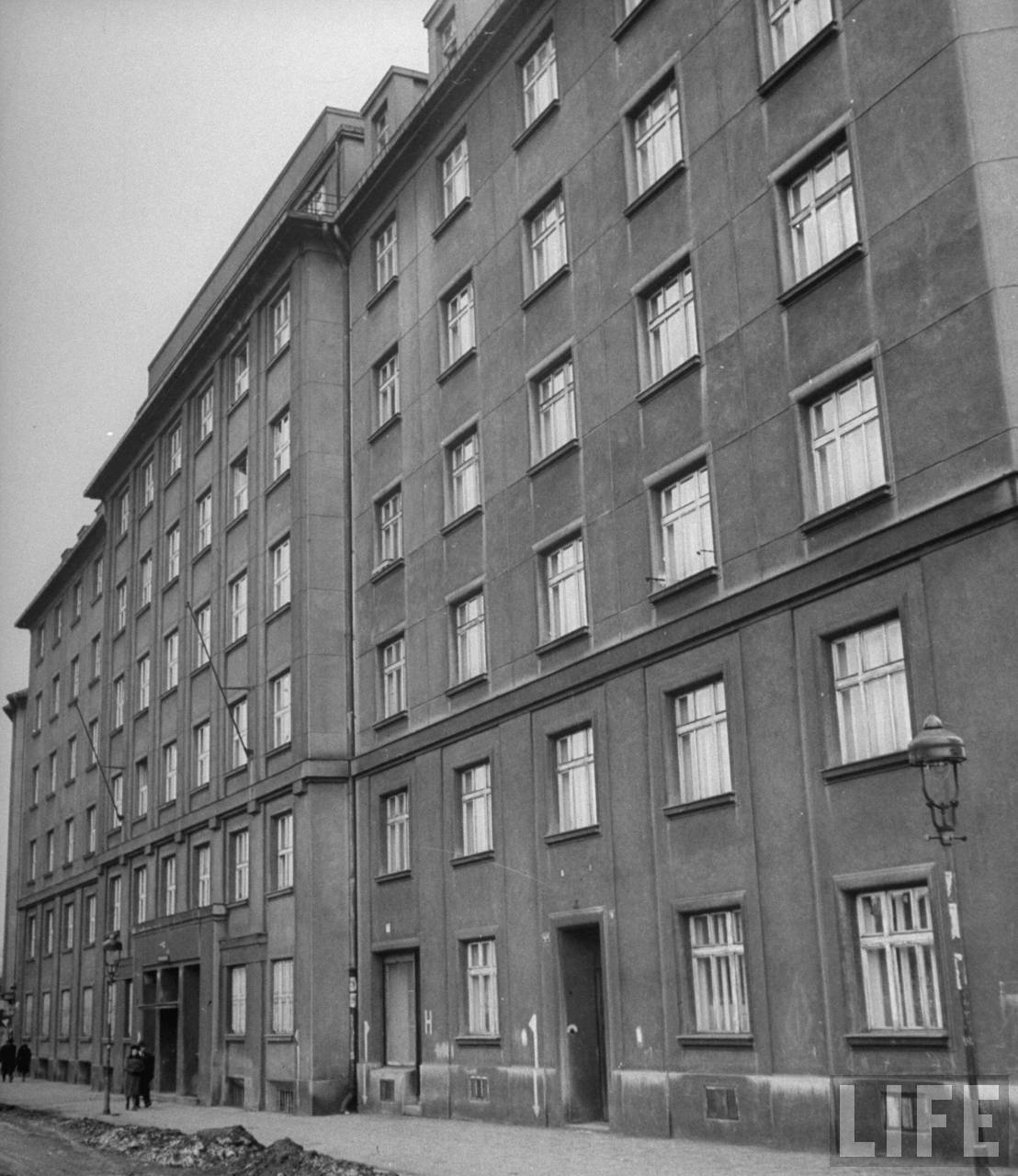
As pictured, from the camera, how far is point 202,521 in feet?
143

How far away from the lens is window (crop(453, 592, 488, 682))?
92.6 feet

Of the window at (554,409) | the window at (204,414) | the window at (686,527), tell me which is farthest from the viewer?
the window at (204,414)

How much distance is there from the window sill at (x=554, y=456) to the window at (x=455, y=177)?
6839 millimetres

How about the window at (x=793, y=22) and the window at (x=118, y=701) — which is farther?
the window at (x=118, y=701)

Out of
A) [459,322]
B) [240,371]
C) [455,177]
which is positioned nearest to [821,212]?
[459,322]

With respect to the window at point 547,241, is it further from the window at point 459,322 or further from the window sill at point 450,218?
the window sill at point 450,218

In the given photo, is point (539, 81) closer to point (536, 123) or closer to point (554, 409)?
point (536, 123)

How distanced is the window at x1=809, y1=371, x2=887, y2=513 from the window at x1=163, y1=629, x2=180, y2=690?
2847 cm

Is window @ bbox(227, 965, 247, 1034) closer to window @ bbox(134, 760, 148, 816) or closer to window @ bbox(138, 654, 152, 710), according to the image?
window @ bbox(134, 760, 148, 816)

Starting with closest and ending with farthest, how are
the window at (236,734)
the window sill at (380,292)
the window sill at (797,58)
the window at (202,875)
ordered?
the window sill at (797,58), the window sill at (380,292), the window at (236,734), the window at (202,875)

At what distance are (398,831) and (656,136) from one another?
1471cm

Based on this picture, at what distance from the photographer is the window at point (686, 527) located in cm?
2186

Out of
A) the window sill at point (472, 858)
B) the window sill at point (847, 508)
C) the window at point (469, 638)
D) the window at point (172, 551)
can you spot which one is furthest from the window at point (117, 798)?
the window sill at point (847, 508)

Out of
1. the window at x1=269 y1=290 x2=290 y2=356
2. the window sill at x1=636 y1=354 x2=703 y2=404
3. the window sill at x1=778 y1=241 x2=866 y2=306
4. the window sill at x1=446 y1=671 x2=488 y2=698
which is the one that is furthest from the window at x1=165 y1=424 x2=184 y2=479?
the window sill at x1=778 y1=241 x2=866 y2=306
